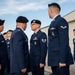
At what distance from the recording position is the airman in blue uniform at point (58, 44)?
5.45 metres

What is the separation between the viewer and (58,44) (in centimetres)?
558

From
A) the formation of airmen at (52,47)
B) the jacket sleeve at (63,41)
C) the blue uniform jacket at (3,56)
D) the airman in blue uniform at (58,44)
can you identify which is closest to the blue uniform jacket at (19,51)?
the formation of airmen at (52,47)

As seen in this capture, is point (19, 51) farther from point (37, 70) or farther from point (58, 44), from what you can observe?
point (37, 70)

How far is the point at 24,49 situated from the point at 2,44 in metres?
1.45

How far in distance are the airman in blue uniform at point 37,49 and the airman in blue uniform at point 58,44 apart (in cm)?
155

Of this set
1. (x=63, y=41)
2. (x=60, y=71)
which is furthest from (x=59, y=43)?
(x=60, y=71)

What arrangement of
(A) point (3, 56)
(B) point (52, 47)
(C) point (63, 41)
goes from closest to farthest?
(C) point (63, 41) → (B) point (52, 47) → (A) point (3, 56)

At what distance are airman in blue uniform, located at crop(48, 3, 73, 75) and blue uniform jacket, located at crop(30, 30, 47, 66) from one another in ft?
5.06

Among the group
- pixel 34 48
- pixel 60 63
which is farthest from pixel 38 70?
pixel 60 63

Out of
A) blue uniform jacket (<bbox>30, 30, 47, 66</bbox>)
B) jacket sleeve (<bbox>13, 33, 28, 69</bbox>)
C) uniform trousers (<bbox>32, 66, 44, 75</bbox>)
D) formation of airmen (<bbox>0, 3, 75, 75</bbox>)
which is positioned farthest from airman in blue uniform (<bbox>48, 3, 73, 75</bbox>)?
uniform trousers (<bbox>32, 66, 44, 75</bbox>)

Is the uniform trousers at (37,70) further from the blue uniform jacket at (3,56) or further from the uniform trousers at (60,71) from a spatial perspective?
the uniform trousers at (60,71)

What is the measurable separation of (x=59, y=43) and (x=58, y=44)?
0.10 feet

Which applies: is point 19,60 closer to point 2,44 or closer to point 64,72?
point 64,72

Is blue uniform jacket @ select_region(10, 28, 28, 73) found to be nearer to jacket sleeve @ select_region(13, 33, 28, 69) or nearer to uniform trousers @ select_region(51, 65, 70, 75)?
jacket sleeve @ select_region(13, 33, 28, 69)
